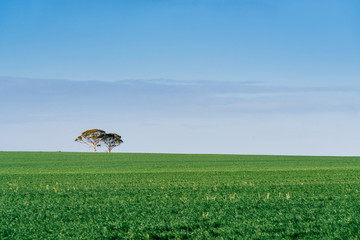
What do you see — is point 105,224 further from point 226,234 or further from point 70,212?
point 226,234

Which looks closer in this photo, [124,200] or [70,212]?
[70,212]

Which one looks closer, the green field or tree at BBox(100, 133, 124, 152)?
the green field

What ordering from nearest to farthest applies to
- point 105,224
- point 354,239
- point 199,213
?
point 354,239, point 105,224, point 199,213

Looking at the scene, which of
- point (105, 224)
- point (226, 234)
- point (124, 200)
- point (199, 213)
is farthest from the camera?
point (124, 200)

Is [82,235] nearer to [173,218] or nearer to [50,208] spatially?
[173,218]

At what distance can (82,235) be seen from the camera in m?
8.14

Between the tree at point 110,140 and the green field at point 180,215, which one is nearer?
the green field at point 180,215

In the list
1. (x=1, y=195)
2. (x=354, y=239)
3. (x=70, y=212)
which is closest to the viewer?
(x=354, y=239)

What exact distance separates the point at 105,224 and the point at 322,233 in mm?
4933

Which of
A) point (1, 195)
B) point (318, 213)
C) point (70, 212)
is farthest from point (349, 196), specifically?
point (1, 195)

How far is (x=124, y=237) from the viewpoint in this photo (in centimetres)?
791

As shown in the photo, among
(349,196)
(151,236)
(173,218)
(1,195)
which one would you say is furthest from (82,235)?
(349,196)

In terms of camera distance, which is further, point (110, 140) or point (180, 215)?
point (110, 140)

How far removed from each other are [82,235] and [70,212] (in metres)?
2.73
